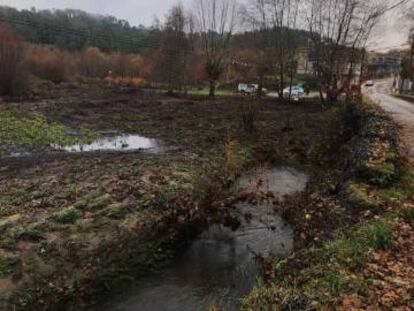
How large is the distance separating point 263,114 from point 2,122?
16.2 m

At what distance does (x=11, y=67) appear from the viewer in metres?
34.0

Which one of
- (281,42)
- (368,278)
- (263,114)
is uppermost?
(281,42)

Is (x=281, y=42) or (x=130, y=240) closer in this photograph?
(x=130, y=240)

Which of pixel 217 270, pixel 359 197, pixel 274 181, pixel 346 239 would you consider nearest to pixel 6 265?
pixel 217 270

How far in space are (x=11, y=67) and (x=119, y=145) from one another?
20885 mm

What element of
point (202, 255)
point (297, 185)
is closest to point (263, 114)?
point (297, 185)

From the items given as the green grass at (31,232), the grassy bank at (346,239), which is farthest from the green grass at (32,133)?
the grassy bank at (346,239)

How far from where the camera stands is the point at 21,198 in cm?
952

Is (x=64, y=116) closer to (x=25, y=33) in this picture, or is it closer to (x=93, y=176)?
(x=93, y=176)

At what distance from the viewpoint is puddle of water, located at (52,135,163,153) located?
56.5 ft

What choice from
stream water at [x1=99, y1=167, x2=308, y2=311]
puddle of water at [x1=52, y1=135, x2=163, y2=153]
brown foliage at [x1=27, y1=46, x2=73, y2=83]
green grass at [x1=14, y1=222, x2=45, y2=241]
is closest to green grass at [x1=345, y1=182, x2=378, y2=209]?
stream water at [x1=99, y1=167, x2=308, y2=311]

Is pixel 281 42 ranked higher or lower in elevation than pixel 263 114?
higher

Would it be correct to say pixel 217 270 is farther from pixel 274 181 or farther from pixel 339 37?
pixel 339 37

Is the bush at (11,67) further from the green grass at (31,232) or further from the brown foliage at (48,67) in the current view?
the green grass at (31,232)
